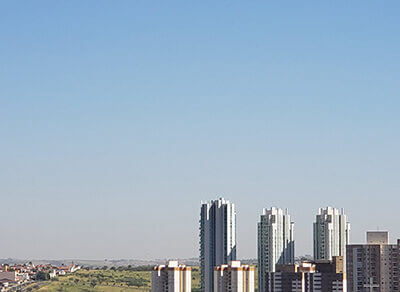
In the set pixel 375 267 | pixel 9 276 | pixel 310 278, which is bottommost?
pixel 9 276

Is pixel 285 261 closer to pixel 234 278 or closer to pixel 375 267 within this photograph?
pixel 375 267

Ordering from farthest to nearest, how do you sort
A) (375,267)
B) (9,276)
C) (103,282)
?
(9,276)
(103,282)
(375,267)

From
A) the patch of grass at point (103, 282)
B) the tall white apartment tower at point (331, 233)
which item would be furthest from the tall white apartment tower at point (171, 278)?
the patch of grass at point (103, 282)

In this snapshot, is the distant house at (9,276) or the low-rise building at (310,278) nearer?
the low-rise building at (310,278)

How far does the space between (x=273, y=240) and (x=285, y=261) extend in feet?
4.22

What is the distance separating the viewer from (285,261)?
52.8 meters

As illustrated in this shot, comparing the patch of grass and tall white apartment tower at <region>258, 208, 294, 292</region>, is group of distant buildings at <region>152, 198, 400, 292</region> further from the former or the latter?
the patch of grass

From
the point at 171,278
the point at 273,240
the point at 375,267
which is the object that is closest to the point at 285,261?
the point at 273,240

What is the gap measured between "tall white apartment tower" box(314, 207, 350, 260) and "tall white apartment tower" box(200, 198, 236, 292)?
5.06 meters

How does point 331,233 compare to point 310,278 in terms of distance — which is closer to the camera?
point 310,278

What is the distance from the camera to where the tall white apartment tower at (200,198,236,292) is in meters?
51.5

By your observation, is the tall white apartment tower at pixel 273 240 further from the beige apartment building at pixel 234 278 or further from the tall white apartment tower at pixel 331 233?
the beige apartment building at pixel 234 278

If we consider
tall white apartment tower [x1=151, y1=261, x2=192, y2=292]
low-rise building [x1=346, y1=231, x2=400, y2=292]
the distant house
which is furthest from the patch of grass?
tall white apartment tower [x1=151, y1=261, x2=192, y2=292]

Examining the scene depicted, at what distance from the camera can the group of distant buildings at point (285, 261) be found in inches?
1636
